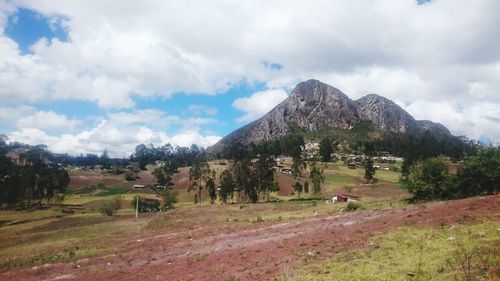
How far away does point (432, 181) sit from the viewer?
156 feet

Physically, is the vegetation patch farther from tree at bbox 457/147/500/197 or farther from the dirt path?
tree at bbox 457/147/500/197

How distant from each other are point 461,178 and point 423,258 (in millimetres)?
31208

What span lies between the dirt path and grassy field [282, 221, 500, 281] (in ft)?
5.21

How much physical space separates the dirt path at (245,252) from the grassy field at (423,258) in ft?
5.21

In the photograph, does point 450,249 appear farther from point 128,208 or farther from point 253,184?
point 128,208

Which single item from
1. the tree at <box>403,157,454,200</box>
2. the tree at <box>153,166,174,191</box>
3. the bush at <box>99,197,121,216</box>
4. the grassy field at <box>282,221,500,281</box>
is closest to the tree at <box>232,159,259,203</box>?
the bush at <box>99,197,121,216</box>

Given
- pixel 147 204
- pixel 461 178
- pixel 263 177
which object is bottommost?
pixel 147 204

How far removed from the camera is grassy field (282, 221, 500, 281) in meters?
16.5

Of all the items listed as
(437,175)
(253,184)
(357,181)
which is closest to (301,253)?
(437,175)

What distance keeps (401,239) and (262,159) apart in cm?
9463

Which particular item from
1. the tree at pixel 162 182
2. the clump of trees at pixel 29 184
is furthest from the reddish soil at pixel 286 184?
the clump of trees at pixel 29 184

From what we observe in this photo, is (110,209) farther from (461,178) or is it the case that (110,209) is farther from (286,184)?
(461,178)

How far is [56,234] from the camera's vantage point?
66250 mm

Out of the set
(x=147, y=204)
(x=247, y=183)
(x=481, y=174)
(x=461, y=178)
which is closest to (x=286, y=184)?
(x=247, y=183)
